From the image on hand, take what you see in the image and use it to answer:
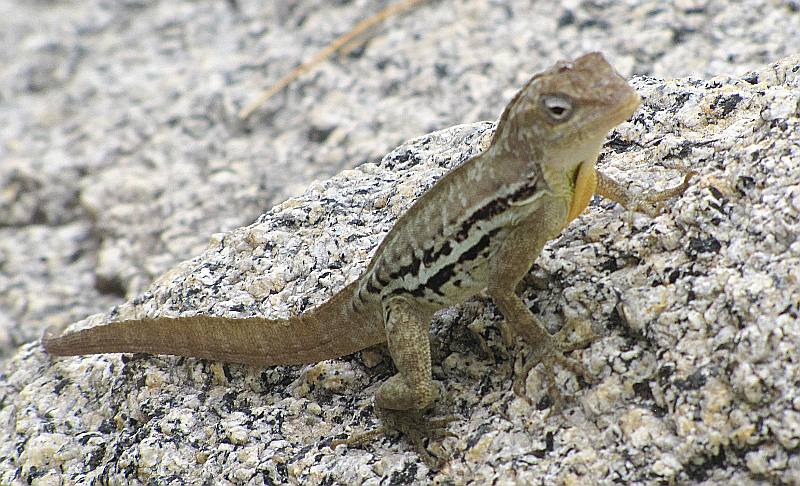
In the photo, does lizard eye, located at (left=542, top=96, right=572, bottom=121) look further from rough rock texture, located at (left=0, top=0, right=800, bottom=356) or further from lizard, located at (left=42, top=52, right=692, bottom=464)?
rough rock texture, located at (left=0, top=0, right=800, bottom=356)

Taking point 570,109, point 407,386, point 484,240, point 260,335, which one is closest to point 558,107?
point 570,109

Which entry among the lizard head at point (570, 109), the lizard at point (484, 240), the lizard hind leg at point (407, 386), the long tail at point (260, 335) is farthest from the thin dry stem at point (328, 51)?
the lizard head at point (570, 109)

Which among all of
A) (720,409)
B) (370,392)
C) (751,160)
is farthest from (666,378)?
(370,392)

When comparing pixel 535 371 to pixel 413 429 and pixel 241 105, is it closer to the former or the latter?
pixel 413 429

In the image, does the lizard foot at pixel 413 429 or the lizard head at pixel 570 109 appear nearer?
the lizard head at pixel 570 109

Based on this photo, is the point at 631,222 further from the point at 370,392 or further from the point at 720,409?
the point at 370,392

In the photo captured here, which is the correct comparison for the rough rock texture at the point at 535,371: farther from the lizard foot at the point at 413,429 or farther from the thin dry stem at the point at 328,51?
the thin dry stem at the point at 328,51

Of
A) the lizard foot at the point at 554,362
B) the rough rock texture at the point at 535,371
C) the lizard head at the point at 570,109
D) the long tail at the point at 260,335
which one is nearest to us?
the rough rock texture at the point at 535,371
